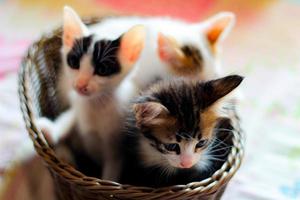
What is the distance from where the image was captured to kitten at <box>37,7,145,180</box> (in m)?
0.96

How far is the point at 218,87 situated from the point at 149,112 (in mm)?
135

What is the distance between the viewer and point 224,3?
1.81 m

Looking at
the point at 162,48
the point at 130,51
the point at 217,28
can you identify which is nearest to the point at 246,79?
the point at 217,28

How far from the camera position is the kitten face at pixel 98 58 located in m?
0.96

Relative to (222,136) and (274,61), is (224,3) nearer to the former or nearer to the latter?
(274,61)

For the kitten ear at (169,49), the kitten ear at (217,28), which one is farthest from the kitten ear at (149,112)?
the kitten ear at (217,28)

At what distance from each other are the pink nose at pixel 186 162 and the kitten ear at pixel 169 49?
27 cm

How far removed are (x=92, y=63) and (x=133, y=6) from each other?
938 millimetres

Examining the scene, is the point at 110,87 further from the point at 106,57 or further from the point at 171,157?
the point at 171,157

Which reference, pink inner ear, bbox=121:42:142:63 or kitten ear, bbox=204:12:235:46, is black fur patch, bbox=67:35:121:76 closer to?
pink inner ear, bbox=121:42:142:63

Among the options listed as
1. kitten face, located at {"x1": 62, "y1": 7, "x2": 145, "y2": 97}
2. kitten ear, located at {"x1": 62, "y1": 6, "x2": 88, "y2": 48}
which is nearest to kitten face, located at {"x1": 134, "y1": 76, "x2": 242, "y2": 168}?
kitten face, located at {"x1": 62, "y1": 7, "x2": 145, "y2": 97}

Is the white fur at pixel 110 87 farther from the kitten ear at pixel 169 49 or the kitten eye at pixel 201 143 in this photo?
the kitten eye at pixel 201 143

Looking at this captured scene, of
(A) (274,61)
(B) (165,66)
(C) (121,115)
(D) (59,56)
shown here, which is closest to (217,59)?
(B) (165,66)

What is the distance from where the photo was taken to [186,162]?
0.90m
